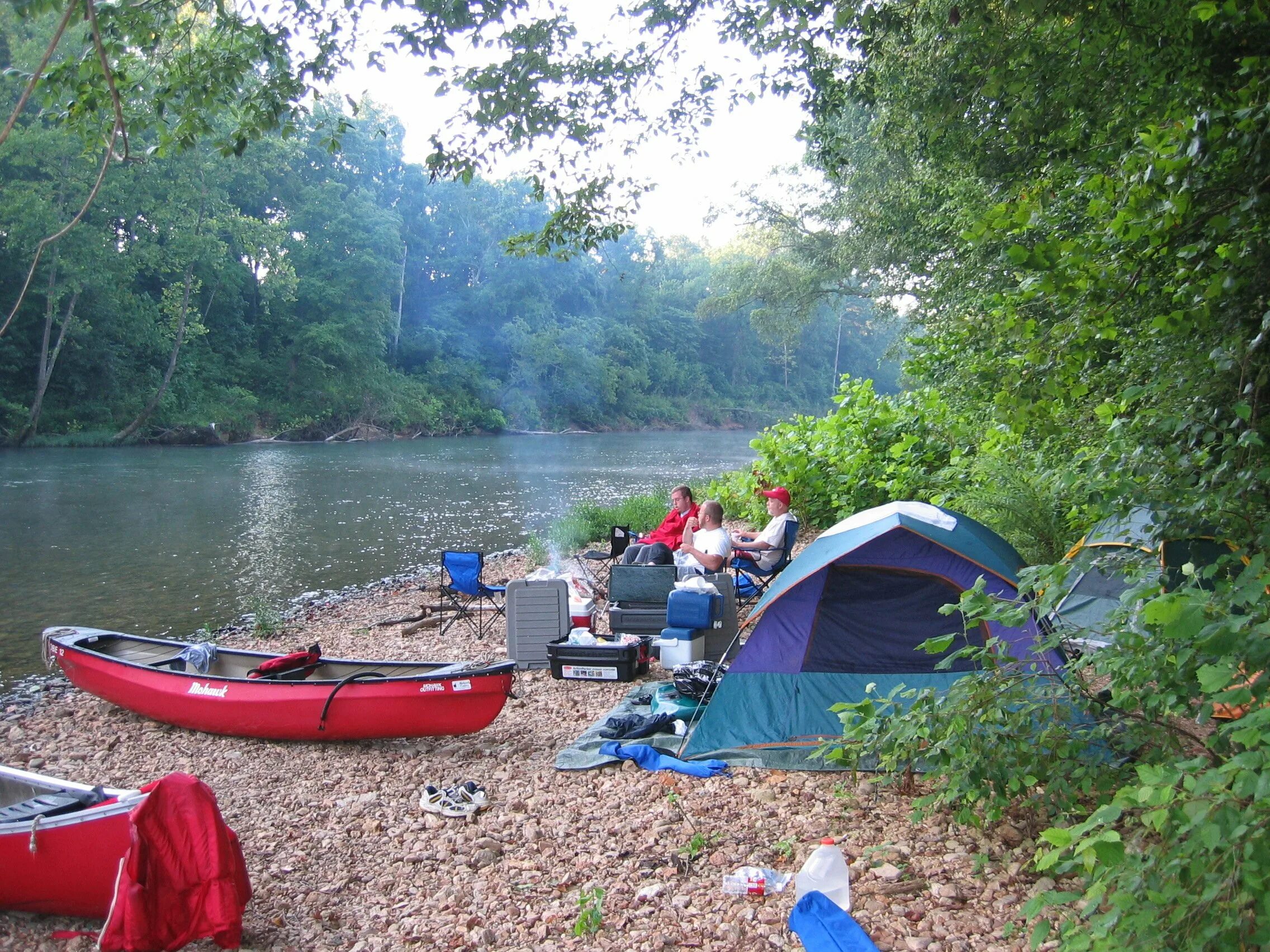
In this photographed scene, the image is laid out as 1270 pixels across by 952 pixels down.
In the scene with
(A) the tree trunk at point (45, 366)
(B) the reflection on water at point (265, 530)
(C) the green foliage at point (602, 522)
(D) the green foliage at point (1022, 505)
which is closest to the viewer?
(D) the green foliage at point (1022, 505)

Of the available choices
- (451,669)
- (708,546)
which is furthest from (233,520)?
(451,669)

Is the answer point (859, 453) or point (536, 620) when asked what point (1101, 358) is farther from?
point (859, 453)

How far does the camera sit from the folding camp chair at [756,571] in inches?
296

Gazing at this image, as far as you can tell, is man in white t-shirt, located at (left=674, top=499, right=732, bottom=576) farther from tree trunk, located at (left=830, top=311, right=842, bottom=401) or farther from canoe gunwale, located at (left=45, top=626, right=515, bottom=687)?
tree trunk, located at (left=830, top=311, right=842, bottom=401)

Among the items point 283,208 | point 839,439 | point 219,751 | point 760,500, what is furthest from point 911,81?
point 283,208

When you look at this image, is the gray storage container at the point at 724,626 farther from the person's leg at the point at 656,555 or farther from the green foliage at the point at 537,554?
the green foliage at the point at 537,554

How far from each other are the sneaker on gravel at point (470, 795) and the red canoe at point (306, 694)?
58 centimetres

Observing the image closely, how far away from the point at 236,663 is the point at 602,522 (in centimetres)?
796

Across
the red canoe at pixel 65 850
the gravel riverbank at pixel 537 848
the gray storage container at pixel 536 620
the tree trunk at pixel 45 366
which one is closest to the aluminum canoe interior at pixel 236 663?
the gravel riverbank at pixel 537 848

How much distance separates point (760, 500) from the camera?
38.5 ft

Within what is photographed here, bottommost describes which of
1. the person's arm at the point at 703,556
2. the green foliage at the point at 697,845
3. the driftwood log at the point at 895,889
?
the green foliage at the point at 697,845

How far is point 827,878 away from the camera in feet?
10.5

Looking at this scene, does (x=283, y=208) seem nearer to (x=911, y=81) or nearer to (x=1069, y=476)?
(x=911, y=81)

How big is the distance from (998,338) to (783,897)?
2311 mm
